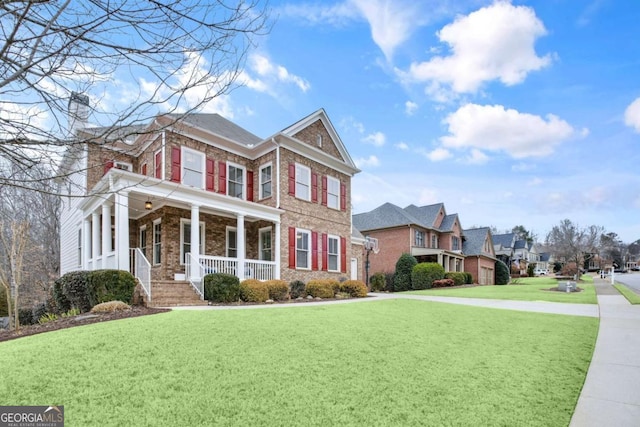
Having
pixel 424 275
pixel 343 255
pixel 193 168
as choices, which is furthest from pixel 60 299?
pixel 424 275

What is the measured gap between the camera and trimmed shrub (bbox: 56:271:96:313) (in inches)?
403

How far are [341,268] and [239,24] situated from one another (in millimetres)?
15892

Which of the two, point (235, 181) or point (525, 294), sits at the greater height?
point (235, 181)

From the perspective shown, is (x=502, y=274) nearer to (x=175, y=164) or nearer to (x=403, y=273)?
(x=403, y=273)

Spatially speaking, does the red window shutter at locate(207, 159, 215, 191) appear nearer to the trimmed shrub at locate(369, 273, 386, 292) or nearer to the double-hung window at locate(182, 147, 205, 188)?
the double-hung window at locate(182, 147, 205, 188)

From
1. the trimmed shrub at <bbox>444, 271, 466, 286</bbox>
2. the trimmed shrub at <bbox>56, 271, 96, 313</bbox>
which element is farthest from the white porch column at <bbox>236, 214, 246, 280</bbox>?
the trimmed shrub at <bbox>444, 271, 466, 286</bbox>

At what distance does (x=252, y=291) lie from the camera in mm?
12289

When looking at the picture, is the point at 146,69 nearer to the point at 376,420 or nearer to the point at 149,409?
the point at 149,409

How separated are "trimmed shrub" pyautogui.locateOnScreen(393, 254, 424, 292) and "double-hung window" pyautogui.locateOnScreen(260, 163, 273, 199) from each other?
14.4 metres

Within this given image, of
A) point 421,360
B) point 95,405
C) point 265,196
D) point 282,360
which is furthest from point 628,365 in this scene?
point 265,196

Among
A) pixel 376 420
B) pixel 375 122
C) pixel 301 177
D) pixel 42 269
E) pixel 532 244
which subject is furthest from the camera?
pixel 532 244

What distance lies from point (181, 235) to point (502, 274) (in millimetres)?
34874

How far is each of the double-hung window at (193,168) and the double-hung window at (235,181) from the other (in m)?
1.42

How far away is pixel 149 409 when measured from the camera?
133 inches
